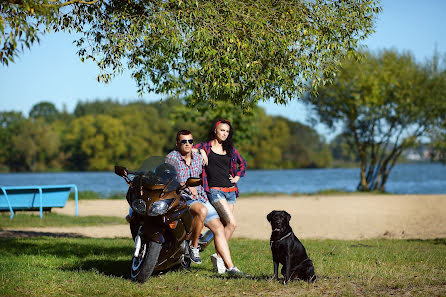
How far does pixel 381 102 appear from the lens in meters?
30.8

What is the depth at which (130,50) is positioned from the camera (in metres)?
8.55

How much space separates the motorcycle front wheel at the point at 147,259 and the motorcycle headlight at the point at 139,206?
38 cm

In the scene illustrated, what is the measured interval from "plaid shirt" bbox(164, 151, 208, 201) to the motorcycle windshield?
257 millimetres

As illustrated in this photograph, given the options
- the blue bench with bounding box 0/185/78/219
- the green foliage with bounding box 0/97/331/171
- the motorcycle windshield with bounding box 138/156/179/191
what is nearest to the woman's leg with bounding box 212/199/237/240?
the motorcycle windshield with bounding box 138/156/179/191

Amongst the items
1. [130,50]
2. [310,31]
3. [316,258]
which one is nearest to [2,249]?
[130,50]

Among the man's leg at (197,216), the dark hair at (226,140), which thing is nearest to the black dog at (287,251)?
the man's leg at (197,216)

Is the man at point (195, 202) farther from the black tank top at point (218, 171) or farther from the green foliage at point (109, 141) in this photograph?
the green foliage at point (109, 141)

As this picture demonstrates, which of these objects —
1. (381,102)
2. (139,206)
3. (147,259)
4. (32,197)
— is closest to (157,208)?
(139,206)

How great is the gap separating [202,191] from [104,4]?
3.68 m

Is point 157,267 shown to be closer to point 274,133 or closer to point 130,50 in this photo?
point 130,50

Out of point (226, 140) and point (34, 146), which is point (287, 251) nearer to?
point (226, 140)

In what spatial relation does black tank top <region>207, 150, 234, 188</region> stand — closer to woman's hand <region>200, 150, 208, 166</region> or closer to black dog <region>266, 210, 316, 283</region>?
woman's hand <region>200, 150, 208, 166</region>

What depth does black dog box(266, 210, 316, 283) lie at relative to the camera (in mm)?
6750

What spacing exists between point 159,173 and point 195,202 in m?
0.70
